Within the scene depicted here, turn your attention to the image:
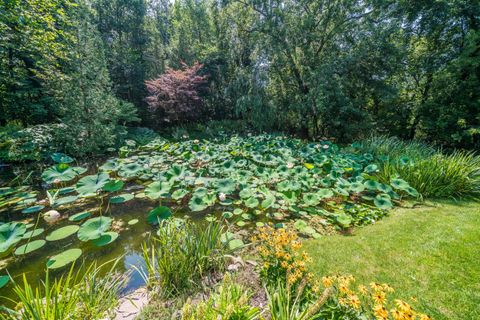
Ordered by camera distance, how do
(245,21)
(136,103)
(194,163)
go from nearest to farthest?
(194,163) < (245,21) < (136,103)

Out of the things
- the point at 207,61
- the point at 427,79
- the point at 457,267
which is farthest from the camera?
the point at 207,61

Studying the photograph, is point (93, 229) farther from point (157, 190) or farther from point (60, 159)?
point (60, 159)

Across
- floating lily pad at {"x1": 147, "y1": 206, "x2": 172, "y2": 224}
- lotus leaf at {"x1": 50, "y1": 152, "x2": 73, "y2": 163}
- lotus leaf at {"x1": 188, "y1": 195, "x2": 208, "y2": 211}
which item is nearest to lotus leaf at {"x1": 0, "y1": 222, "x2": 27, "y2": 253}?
floating lily pad at {"x1": 147, "y1": 206, "x2": 172, "y2": 224}

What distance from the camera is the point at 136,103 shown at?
44.7ft

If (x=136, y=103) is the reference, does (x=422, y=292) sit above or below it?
below

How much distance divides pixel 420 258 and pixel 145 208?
4531 mm

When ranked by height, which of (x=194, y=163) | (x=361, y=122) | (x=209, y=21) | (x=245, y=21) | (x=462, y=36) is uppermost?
(x=209, y=21)

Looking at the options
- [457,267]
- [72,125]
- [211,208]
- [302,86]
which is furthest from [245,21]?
[457,267]

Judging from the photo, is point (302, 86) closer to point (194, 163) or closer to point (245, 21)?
point (245, 21)

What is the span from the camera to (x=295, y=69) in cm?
1042

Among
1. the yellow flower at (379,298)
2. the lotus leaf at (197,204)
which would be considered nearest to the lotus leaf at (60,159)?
the lotus leaf at (197,204)

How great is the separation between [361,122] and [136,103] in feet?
45.2

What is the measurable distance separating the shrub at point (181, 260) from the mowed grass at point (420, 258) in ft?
4.15

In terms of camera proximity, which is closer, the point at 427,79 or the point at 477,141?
the point at 477,141
